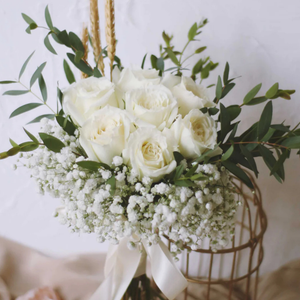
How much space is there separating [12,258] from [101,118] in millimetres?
840

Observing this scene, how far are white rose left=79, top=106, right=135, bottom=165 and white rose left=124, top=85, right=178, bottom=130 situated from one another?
0.02 metres

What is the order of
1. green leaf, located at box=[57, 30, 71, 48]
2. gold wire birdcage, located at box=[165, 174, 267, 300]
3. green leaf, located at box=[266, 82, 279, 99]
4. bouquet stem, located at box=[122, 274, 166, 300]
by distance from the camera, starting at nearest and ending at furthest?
green leaf, located at box=[266, 82, 279, 99] < green leaf, located at box=[57, 30, 71, 48] < bouquet stem, located at box=[122, 274, 166, 300] < gold wire birdcage, located at box=[165, 174, 267, 300]

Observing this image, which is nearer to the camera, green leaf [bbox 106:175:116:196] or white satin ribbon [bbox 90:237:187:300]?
green leaf [bbox 106:175:116:196]

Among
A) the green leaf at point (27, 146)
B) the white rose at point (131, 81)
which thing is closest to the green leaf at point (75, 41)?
the white rose at point (131, 81)

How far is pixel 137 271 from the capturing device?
73cm

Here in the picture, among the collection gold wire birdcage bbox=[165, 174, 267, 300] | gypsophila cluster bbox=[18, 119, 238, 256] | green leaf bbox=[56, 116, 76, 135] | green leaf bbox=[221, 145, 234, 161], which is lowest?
gold wire birdcage bbox=[165, 174, 267, 300]

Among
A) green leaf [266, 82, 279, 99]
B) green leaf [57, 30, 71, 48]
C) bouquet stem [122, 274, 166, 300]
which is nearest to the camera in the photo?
green leaf [266, 82, 279, 99]

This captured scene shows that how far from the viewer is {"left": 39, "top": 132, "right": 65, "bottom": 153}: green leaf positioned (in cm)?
52

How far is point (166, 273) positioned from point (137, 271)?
10 cm

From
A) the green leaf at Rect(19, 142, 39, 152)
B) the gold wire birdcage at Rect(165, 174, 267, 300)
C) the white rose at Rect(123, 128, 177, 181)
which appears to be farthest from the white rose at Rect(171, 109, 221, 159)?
the gold wire birdcage at Rect(165, 174, 267, 300)

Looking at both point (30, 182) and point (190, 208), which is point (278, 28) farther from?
point (30, 182)

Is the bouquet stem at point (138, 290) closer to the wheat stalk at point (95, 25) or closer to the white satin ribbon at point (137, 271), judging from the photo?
the white satin ribbon at point (137, 271)

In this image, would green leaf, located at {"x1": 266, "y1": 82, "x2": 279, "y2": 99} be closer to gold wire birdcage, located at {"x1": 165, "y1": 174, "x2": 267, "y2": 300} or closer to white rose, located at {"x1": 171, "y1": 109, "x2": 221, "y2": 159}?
white rose, located at {"x1": 171, "y1": 109, "x2": 221, "y2": 159}

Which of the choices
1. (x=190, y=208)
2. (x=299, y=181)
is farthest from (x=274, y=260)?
(x=190, y=208)
